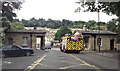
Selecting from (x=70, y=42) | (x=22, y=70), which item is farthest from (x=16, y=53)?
(x=22, y=70)

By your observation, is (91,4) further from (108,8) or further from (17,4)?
(17,4)

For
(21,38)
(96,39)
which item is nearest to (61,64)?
(21,38)

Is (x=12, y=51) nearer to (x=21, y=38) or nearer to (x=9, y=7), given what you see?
(x=9, y=7)

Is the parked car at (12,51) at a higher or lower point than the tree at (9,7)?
lower

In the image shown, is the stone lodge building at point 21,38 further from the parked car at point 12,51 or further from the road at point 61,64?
the road at point 61,64

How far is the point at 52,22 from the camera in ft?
605

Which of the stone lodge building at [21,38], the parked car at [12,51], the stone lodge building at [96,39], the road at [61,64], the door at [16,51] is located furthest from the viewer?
the stone lodge building at [96,39]

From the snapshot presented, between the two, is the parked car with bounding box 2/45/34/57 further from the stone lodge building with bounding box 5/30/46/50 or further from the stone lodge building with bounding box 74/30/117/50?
the stone lodge building with bounding box 74/30/117/50

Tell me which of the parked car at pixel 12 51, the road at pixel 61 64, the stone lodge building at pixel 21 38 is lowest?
the road at pixel 61 64

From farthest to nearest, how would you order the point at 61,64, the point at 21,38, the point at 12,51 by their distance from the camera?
the point at 21,38, the point at 12,51, the point at 61,64

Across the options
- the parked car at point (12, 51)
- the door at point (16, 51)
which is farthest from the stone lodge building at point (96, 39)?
the door at point (16, 51)

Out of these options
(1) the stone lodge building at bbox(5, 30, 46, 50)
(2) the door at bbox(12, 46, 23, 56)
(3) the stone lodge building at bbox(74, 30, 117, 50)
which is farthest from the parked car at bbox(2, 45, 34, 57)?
(3) the stone lodge building at bbox(74, 30, 117, 50)

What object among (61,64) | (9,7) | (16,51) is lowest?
(61,64)

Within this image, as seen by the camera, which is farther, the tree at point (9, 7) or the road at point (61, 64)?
the tree at point (9, 7)
